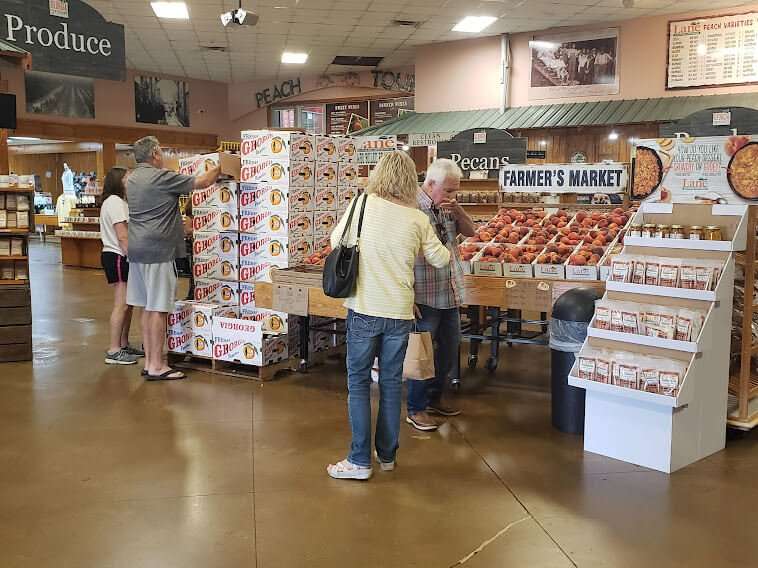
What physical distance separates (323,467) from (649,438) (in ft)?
5.56

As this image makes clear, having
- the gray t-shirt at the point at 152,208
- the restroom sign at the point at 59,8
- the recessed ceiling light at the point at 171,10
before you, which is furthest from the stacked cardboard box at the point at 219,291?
the recessed ceiling light at the point at 171,10

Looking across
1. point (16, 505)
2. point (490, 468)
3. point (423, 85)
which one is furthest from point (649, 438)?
point (423, 85)

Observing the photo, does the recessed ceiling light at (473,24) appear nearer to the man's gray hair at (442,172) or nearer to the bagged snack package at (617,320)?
the man's gray hair at (442,172)

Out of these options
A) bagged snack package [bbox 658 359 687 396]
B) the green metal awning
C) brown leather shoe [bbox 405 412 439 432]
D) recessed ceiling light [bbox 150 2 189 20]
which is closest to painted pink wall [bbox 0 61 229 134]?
recessed ceiling light [bbox 150 2 189 20]

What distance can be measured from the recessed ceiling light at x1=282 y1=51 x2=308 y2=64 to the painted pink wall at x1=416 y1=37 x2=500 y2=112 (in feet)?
7.93

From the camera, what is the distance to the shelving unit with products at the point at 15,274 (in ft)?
20.6

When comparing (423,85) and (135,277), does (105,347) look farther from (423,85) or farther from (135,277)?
(423,85)

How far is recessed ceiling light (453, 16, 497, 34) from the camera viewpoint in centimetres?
1197

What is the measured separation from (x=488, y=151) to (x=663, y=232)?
3454 millimetres

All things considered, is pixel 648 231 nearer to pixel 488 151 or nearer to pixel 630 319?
pixel 630 319

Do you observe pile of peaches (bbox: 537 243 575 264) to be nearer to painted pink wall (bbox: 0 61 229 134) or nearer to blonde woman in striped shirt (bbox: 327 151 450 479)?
blonde woman in striped shirt (bbox: 327 151 450 479)

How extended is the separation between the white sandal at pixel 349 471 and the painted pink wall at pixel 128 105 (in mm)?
13567

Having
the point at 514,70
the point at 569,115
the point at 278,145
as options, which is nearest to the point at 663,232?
the point at 278,145

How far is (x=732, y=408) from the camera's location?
443 centimetres
